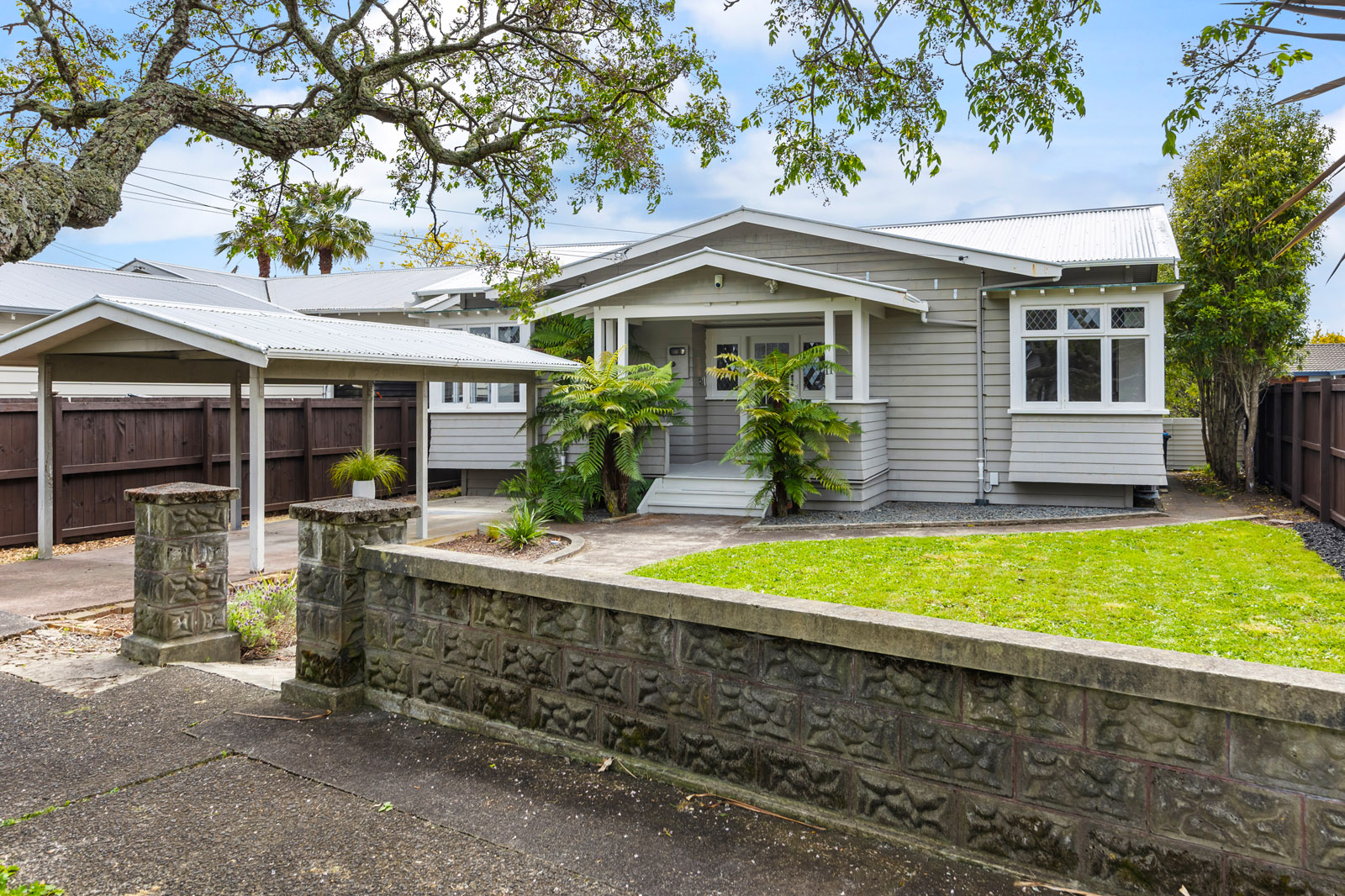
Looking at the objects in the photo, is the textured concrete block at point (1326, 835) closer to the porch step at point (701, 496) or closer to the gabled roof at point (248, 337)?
the gabled roof at point (248, 337)

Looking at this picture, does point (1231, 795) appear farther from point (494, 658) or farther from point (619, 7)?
point (619, 7)

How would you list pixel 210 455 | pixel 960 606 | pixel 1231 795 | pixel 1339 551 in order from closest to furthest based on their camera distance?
pixel 1231 795, pixel 960 606, pixel 1339 551, pixel 210 455

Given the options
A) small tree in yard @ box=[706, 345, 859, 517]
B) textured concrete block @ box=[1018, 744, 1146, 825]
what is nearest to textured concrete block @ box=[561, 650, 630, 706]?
textured concrete block @ box=[1018, 744, 1146, 825]

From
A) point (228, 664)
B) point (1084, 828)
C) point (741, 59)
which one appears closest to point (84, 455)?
point (228, 664)

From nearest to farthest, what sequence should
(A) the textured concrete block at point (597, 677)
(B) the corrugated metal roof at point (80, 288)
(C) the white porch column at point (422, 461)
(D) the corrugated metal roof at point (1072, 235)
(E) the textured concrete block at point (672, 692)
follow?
(E) the textured concrete block at point (672, 692), (A) the textured concrete block at point (597, 677), (C) the white porch column at point (422, 461), (D) the corrugated metal roof at point (1072, 235), (B) the corrugated metal roof at point (80, 288)

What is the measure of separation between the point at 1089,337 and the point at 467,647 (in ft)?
36.1

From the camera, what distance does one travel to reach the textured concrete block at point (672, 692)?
3.64 metres

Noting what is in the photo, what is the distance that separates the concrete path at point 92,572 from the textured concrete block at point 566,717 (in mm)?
4682

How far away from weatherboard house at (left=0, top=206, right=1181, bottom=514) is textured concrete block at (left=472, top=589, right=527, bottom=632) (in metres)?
8.54

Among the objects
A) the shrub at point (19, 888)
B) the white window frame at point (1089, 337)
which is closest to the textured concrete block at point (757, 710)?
the shrub at point (19, 888)

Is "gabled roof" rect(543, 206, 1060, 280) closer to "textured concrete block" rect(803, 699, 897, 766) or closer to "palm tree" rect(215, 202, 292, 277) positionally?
"palm tree" rect(215, 202, 292, 277)

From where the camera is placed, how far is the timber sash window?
12508 millimetres

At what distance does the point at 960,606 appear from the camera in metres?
6.91

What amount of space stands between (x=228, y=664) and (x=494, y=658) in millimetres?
2669
